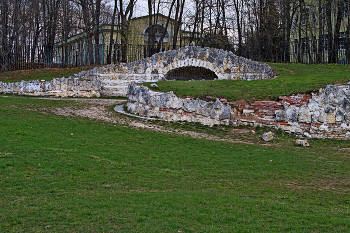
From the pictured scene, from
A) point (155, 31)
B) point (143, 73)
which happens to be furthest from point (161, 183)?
point (155, 31)

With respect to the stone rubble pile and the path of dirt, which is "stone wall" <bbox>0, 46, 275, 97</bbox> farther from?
the stone rubble pile

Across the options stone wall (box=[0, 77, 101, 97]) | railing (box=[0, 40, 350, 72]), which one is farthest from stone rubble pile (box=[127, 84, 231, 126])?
railing (box=[0, 40, 350, 72])

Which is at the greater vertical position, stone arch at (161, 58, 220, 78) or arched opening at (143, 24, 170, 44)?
arched opening at (143, 24, 170, 44)

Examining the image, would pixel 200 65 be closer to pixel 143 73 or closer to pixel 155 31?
pixel 143 73

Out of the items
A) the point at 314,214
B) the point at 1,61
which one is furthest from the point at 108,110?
the point at 1,61

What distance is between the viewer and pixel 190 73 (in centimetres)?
2480

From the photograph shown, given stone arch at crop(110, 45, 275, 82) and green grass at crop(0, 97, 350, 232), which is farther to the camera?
stone arch at crop(110, 45, 275, 82)

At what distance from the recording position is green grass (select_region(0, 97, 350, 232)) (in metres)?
5.07

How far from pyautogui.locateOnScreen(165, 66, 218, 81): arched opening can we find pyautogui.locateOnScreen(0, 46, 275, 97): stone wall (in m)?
0.63

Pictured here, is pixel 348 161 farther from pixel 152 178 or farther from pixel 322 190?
pixel 152 178

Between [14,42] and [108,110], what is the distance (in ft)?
74.4

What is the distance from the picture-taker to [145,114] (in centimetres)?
Result: 1550

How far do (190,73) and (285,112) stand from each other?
12.8 metres

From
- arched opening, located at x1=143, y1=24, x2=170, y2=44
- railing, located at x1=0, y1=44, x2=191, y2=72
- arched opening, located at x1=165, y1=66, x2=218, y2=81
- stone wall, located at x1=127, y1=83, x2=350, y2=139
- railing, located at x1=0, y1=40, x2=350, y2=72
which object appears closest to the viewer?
stone wall, located at x1=127, y1=83, x2=350, y2=139
